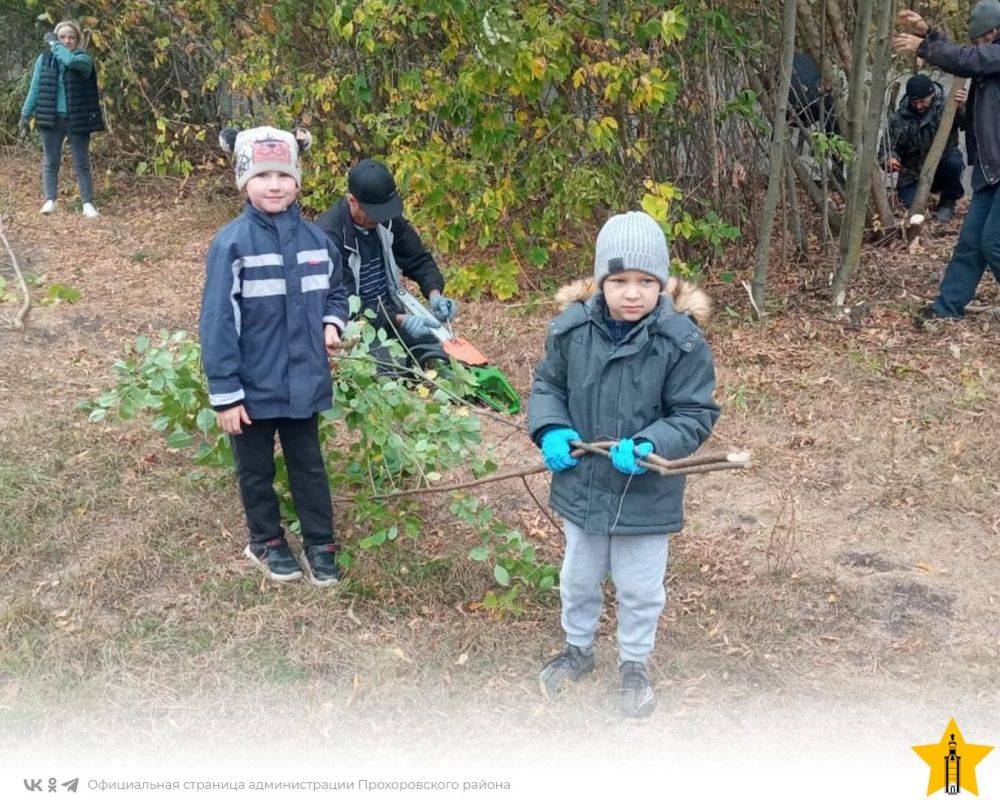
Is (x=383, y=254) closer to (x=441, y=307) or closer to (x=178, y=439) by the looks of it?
(x=441, y=307)

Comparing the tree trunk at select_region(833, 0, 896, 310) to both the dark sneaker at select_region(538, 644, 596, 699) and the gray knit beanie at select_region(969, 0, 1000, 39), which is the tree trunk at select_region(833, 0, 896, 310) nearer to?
the gray knit beanie at select_region(969, 0, 1000, 39)

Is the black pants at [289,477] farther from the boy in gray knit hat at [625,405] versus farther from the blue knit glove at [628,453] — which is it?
the blue knit glove at [628,453]

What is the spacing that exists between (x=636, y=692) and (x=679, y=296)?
1.16m

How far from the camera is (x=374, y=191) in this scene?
4.78 metres

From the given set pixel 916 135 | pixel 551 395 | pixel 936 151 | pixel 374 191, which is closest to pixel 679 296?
pixel 551 395

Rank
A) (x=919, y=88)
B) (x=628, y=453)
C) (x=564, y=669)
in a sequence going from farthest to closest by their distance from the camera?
(x=919, y=88), (x=564, y=669), (x=628, y=453)

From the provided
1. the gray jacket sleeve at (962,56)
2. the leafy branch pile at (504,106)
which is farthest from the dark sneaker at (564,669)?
the gray jacket sleeve at (962,56)

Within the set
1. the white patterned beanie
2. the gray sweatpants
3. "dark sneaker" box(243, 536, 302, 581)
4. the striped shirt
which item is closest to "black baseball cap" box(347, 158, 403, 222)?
the striped shirt

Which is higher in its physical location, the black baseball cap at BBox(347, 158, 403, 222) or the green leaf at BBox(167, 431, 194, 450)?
the black baseball cap at BBox(347, 158, 403, 222)

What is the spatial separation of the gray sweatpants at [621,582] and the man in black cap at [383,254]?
1.93 m

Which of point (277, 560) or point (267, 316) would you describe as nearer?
point (267, 316)

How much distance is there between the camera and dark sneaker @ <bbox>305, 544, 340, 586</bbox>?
12.2 ft

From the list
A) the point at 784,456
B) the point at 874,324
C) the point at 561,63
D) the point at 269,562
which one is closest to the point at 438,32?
the point at 561,63

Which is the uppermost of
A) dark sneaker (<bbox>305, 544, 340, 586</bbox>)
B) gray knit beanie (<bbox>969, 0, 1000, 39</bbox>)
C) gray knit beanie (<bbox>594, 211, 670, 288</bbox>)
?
gray knit beanie (<bbox>969, 0, 1000, 39</bbox>)
